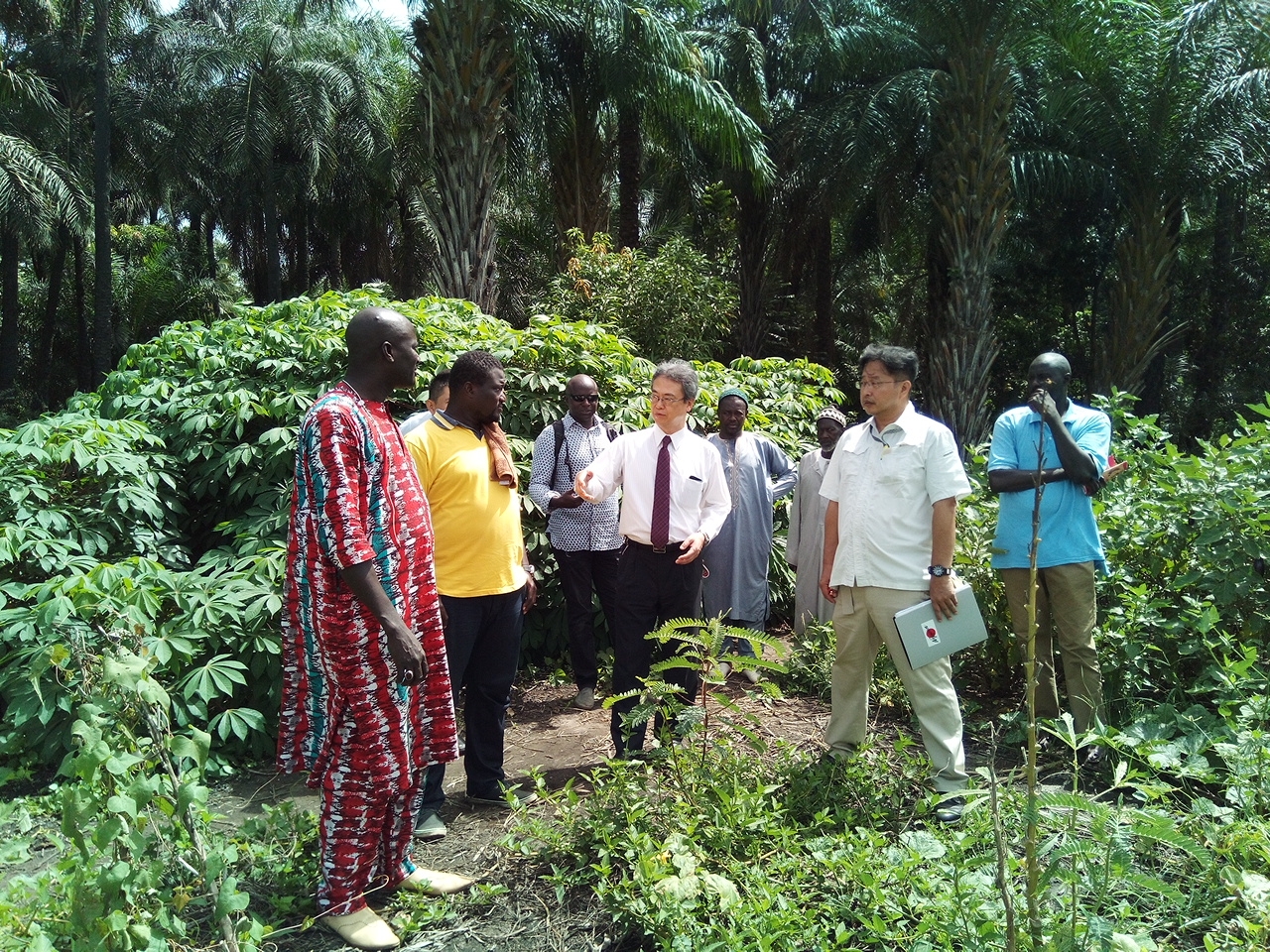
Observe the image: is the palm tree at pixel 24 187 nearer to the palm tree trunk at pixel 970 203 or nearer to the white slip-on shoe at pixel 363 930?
the palm tree trunk at pixel 970 203

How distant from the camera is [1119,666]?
14.6 ft

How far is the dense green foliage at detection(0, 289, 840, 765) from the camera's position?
4.10 meters

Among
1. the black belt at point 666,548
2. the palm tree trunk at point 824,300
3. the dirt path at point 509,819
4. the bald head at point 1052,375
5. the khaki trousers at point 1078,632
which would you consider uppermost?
the palm tree trunk at point 824,300

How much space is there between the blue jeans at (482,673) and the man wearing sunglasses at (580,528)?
1.30 metres

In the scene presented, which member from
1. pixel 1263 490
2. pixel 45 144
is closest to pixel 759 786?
pixel 1263 490

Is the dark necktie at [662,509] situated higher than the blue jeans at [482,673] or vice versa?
the dark necktie at [662,509]

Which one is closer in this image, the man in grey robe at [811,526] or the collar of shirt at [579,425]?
the collar of shirt at [579,425]

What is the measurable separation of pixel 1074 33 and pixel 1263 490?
9649mm

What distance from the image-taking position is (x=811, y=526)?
6.10m

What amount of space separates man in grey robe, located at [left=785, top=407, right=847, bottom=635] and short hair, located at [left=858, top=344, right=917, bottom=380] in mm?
2128

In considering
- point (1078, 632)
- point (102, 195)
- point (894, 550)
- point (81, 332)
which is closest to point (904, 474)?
point (894, 550)

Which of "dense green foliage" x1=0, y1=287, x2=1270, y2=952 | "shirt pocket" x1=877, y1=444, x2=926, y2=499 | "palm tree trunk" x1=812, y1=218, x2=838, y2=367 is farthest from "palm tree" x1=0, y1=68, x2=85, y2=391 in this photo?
"shirt pocket" x1=877, y1=444, x2=926, y2=499

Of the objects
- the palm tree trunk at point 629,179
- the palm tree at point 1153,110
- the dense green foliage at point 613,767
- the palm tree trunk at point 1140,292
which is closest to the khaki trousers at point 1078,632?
the dense green foliage at point 613,767

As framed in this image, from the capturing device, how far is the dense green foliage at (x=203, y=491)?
13.5 ft
